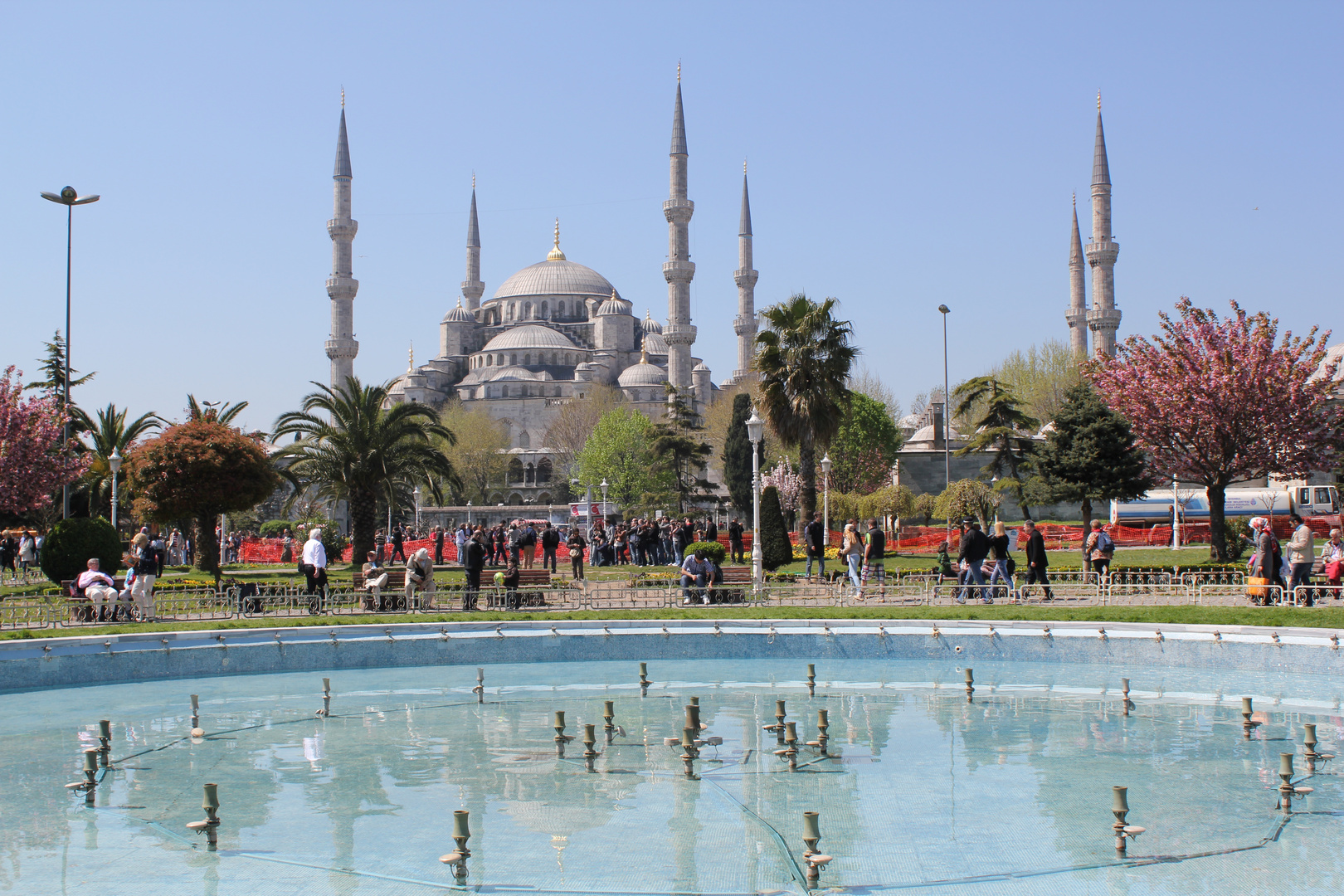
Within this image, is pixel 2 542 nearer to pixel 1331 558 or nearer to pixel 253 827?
pixel 253 827

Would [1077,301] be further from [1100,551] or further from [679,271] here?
[1100,551]

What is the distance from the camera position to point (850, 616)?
38.6 feet

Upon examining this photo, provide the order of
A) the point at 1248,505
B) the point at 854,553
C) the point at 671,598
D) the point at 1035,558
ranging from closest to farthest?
the point at 1035,558
the point at 671,598
the point at 854,553
the point at 1248,505

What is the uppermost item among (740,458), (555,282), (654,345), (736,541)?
(555,282)

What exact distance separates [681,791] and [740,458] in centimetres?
3248

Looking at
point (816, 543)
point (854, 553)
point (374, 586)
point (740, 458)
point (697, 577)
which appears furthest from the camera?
point (740, 458)

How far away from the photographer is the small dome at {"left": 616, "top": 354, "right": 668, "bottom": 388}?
72.4 meters

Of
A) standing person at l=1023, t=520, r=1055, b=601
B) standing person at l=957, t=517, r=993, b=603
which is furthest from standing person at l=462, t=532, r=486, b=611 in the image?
standing person at l=1023, t=520, r=1055, b=601

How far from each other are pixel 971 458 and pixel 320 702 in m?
31.9

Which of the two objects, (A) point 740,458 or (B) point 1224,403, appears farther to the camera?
(A) point 740,458

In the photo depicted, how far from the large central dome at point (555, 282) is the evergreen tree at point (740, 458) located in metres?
48.1

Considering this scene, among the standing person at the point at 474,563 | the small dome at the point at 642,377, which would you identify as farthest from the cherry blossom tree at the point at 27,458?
the small dome at the point at 642,377

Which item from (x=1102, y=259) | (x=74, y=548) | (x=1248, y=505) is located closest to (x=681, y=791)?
(x=74, y=548)

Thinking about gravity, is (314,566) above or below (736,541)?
below
